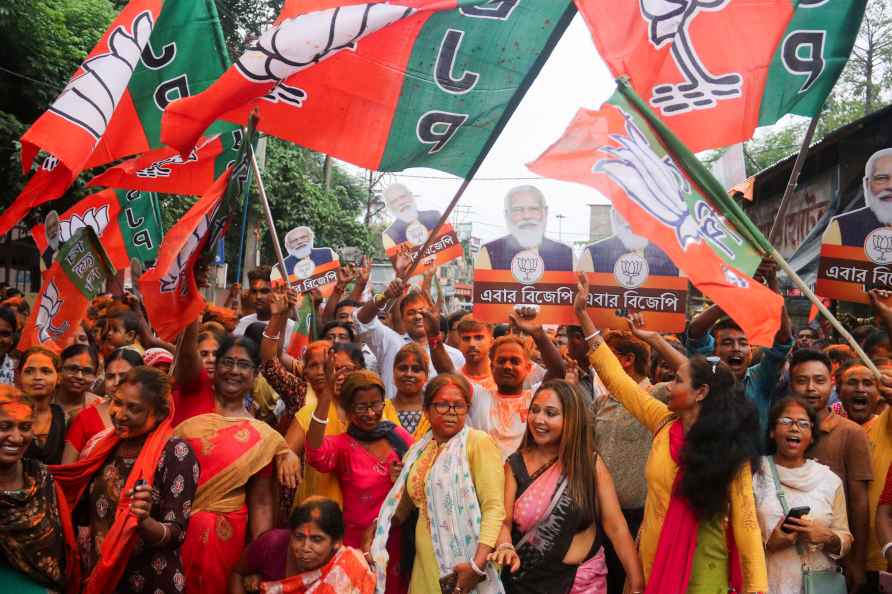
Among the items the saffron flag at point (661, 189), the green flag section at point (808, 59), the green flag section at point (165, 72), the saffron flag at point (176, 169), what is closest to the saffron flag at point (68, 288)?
the saffron flag at point (176, 169)

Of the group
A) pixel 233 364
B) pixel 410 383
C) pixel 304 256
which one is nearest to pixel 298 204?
pixel 304 256

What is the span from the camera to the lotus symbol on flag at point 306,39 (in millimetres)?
4332

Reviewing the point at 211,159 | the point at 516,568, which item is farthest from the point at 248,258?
the point at 516,568

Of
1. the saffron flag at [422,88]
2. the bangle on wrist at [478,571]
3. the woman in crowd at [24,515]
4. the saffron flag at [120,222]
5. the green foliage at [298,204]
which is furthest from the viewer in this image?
the green foliage at [298,204]

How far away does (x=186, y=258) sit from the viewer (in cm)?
500

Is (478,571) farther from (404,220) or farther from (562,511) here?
(404,220)

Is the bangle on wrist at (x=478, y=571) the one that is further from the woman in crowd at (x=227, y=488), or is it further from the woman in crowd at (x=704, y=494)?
the woman in crowd at (x=227, y=488)

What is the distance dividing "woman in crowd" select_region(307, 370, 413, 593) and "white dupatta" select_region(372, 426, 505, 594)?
214mm

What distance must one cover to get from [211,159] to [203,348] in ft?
6.57

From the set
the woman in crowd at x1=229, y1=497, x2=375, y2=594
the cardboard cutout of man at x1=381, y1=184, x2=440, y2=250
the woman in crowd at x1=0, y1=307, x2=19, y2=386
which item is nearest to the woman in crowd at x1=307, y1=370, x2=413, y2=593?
the woman in crowd at x1=229, y1=497, x2=375, y2=594

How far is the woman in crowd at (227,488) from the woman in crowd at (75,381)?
1.29m

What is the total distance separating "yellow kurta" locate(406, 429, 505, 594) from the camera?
3789 mm

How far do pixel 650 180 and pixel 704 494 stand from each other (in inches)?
55.8

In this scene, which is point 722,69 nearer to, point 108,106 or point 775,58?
point 775,58
